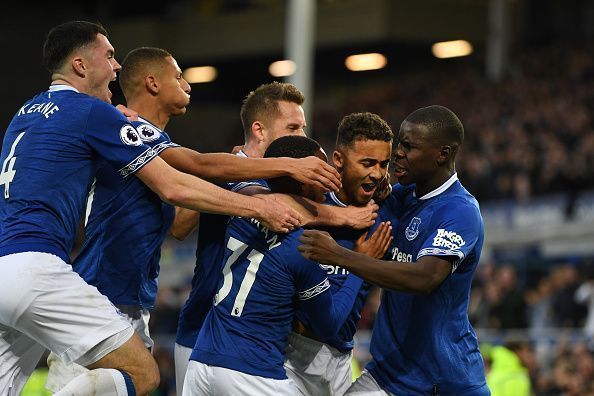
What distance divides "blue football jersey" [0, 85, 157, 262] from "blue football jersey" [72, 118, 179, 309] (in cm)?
30

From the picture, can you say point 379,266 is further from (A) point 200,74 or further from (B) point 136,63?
(A) point 200,74

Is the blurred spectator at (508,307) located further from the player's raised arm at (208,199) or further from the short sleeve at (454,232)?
the player's raised arm at (208,199)

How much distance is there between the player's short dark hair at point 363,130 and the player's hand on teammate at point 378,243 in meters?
0.47

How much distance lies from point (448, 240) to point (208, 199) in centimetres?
122

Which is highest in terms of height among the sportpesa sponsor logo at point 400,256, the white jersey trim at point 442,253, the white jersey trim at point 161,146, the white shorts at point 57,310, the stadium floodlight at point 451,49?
the stadium floodlight at point 451,49

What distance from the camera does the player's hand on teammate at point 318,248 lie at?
513 cm

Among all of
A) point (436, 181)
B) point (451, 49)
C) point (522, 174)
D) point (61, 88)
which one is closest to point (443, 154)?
point (436, 181)

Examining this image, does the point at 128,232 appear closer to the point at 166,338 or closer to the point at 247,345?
the point at 247,345

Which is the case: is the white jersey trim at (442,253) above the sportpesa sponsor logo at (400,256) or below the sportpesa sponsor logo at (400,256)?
above

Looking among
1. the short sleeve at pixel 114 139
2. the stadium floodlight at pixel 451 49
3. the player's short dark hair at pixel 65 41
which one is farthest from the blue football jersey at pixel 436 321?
the stadium floodlight at pixel 451 49

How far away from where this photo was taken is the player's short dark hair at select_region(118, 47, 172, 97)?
251 inches

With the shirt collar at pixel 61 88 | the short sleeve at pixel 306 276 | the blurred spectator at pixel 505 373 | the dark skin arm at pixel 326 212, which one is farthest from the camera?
the blurred spectator at pixel 505 373

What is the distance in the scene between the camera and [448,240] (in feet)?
17.7

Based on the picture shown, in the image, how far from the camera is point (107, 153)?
557cm
